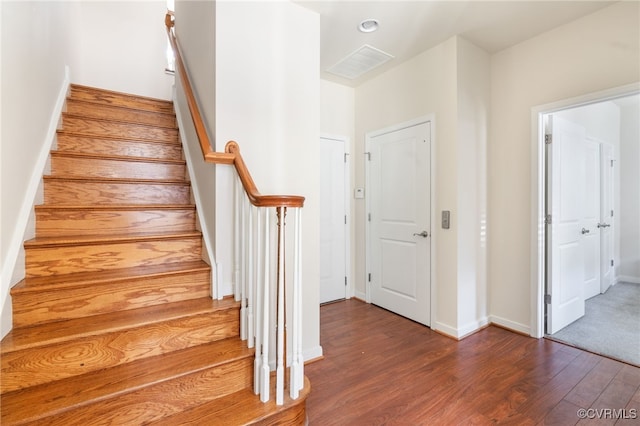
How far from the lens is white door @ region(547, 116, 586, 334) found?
2592 millimetres

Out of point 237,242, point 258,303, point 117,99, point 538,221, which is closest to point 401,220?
point 538,221

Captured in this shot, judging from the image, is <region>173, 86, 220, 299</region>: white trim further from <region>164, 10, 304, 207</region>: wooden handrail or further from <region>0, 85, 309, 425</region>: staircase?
<region>164, 10, 304, 207</region>: wooden handrail

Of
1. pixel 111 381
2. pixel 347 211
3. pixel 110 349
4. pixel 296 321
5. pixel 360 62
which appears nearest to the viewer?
pixel 111 381

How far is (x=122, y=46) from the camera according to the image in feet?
12.3

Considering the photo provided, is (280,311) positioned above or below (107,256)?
below

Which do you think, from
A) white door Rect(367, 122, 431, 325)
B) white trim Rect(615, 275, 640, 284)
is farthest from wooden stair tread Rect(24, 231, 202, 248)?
white trim Rect(615, 275, 640, 284)

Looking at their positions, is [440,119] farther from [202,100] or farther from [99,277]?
[99,277]

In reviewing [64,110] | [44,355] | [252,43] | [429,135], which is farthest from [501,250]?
[64,110]

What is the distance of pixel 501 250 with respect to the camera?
9.35 ft

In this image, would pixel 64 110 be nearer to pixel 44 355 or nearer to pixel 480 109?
pixel 44 355

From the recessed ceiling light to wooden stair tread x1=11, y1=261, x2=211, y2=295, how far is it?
7.31 feet

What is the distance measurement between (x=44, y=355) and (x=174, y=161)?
5.19ft

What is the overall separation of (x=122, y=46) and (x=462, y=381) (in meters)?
5.09

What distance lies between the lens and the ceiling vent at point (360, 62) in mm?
2825
